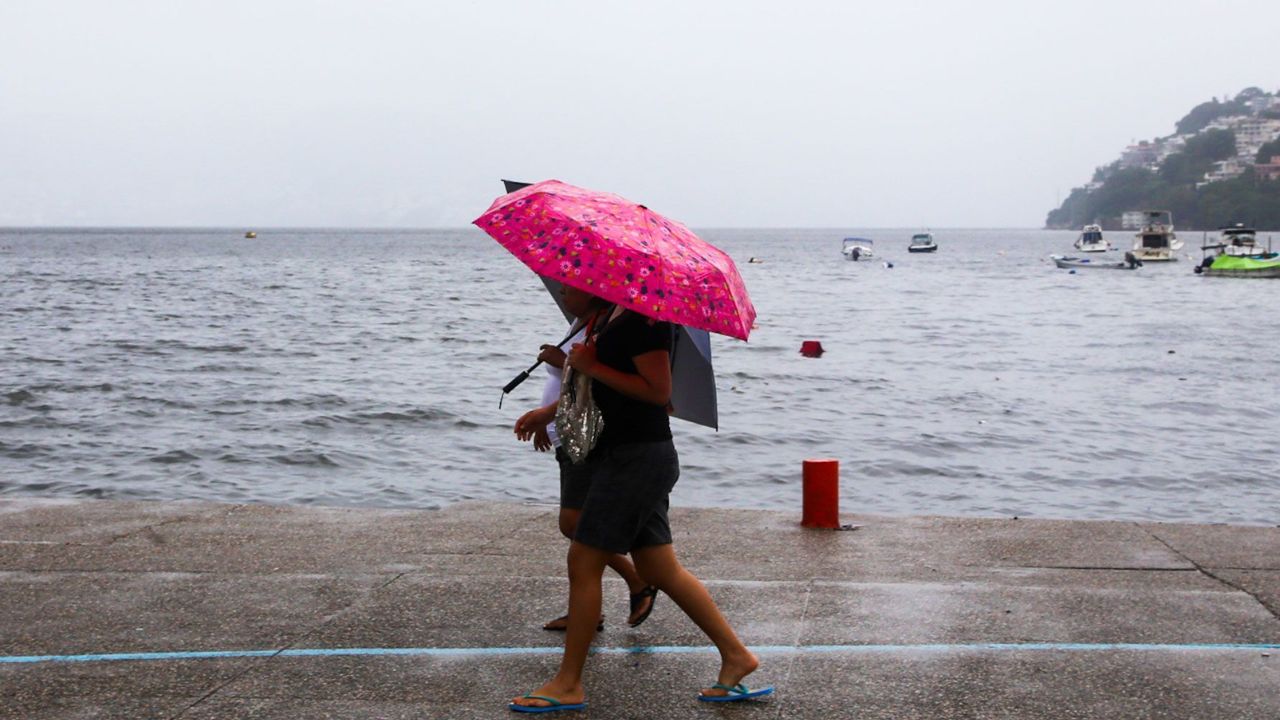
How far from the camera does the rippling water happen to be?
12516 mm

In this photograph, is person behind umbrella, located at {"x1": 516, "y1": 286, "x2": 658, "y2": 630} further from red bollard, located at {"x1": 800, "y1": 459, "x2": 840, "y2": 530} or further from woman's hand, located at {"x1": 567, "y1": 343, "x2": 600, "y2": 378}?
red bollard, located at {"x1": 800, "y1": 459, "x2": 840, "y2": 530}

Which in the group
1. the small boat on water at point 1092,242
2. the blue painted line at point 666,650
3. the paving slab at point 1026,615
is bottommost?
the small boat on water at point 1092,242

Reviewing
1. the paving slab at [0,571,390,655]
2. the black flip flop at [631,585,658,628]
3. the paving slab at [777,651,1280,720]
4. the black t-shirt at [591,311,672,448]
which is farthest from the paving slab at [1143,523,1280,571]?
the paving slab at [0,571,390,655]

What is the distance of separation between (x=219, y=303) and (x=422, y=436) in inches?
1159

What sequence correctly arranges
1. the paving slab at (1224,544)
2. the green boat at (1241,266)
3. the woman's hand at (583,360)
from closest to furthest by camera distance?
1. the woman's hand at (583,360)
2. the paving slab at (1224,544)
3. the green boat at (1241,266)

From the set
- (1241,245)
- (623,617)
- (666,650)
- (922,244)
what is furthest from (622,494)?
(922,244)

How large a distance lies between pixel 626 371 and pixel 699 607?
33.9 inches

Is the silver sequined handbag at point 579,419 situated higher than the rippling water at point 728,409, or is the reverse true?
the silver sequined handbag at point 579,419

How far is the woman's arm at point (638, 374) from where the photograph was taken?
4105 mm

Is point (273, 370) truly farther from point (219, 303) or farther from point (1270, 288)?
point (1270, 288)

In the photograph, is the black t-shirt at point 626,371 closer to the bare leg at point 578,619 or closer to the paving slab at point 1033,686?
the bare leg at point 578,619

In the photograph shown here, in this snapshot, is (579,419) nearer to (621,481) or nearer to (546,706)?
(621,481)

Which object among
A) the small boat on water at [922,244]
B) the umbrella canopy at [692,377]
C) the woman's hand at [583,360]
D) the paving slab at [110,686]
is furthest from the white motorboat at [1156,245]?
the paving slab at [110,686]

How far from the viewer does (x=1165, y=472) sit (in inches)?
→ 543
